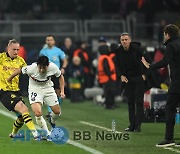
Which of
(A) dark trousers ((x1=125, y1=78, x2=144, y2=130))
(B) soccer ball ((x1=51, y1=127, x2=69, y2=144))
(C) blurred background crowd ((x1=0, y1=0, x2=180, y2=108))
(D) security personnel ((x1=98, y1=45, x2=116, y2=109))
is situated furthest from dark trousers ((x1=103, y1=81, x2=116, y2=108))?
(B) soccer ball ((x1=51, y1=127, x2=69, y2=144))

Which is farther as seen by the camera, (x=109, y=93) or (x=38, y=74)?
(x=109, y=93)

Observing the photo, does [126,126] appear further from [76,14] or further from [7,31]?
[76,14]

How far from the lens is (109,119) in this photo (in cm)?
2070

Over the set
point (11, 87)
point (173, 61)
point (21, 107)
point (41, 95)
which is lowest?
point (21, 107)

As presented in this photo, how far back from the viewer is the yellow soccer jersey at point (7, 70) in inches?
619

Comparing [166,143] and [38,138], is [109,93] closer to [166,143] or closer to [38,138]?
[38,138]

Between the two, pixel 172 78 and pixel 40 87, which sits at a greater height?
pixel 172 78

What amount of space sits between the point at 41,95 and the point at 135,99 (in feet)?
9.46

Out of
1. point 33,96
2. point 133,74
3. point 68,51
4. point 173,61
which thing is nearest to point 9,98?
point 33,96

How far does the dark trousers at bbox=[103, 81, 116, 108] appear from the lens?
2445cm

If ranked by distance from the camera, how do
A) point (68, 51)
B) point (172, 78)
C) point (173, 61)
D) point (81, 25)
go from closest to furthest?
1. point (173, 61)
2. point (172, 78)
3. point (68, 51)
4. point (81, 25)

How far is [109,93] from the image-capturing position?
24.6 metres

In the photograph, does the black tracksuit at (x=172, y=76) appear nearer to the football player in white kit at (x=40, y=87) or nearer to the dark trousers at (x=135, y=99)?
the football player in white kit at (x=40, y=87)

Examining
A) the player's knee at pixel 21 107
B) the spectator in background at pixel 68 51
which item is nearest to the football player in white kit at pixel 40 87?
the player's knee at pixel 21 107
